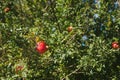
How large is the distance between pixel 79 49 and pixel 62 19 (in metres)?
0.93

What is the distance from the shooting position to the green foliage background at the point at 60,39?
→ 18.8 ft

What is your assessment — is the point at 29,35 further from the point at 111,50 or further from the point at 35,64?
the point at 111,50

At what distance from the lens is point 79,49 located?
6113 millimetres

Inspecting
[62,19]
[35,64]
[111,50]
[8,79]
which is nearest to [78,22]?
[62,19]

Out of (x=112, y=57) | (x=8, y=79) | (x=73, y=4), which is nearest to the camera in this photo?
(x=8, y=79)

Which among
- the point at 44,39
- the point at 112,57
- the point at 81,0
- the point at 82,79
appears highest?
the point at 81,0

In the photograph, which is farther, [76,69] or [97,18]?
[97,18]

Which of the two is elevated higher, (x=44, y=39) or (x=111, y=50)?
(x=44, y=39)

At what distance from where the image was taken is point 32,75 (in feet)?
19.4

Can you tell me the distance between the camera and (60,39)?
5.82 meters

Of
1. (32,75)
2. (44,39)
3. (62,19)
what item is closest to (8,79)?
(32,75)

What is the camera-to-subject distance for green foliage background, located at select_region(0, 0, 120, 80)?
5730mm

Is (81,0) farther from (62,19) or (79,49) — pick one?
(79,49)

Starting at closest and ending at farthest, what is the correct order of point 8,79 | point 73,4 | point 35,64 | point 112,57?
point 8,79, point 35,64, point 112,57, point 73,4
